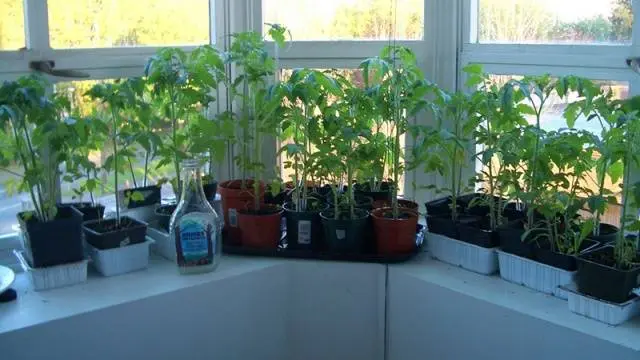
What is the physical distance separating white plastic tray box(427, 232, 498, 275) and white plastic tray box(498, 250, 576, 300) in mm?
37

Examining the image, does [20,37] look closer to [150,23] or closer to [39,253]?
[150,23]

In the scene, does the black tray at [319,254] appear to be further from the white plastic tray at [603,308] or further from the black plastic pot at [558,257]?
the white plastic tray at [603,308]

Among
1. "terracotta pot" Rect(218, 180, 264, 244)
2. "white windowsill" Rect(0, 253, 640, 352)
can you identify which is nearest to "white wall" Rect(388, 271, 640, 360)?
"white windowsill" Rect(0, 253, 640, 352)

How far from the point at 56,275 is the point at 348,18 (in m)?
1.16

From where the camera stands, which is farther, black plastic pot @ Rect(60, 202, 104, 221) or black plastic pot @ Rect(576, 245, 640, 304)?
black plastic pot @ Rect(60, 202, 104, 221)

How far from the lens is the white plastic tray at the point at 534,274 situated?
5.46 ft

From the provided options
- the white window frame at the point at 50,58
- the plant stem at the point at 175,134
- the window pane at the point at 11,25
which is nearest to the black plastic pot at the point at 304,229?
the plant stem at the point at 175,134

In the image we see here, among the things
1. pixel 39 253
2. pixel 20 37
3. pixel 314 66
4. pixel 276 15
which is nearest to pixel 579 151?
pixel 314 66

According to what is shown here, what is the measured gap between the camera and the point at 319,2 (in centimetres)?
226

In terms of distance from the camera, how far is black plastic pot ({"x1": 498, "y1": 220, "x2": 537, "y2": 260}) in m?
1.73

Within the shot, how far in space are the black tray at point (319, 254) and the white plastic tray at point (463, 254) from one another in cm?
6

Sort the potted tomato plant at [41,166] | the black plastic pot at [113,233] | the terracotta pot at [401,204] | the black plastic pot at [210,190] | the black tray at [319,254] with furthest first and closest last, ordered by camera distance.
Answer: the black plastic pot at [210,190] < the terracotta pot at [401,204] < the black tray at [319,254] < the black plastic pot at [113,233] < the potted tomato plant at [41,166]

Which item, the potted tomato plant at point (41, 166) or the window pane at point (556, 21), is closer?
the potted tomato plant at point (41, 166)

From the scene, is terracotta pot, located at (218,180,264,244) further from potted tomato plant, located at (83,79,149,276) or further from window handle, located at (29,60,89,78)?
window handle, located at (29,60,89,78)
